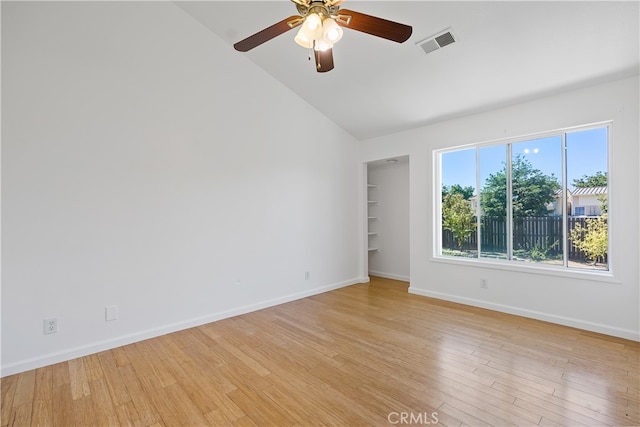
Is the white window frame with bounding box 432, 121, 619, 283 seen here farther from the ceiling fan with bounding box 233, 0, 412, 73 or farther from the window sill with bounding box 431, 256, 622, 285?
the ceiling fan with bounding box 233, 0, 412, 73

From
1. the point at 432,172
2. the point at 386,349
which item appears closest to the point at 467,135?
the point at 432,172

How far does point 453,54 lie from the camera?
311 cm

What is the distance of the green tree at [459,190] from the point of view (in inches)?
171

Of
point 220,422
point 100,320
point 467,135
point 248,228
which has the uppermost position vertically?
point 467,135

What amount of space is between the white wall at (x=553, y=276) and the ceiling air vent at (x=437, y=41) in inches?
56.2

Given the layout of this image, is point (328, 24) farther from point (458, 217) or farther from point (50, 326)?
point (458, 217)

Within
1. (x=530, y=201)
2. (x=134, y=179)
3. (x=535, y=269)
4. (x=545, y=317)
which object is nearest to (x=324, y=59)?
(x=134, y=179)

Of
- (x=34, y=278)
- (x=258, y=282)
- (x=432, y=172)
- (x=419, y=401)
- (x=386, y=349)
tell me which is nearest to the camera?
(x=419, y=401)

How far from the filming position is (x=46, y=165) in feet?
8.61

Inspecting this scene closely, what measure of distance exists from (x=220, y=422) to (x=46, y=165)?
2.62 metres

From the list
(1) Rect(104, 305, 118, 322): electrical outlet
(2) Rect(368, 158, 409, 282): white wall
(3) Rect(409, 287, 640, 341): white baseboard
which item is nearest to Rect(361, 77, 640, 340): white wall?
(3) Rect(409, 287, 640, 341): white baseboard

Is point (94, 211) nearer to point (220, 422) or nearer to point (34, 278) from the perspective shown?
point (34, 278)
